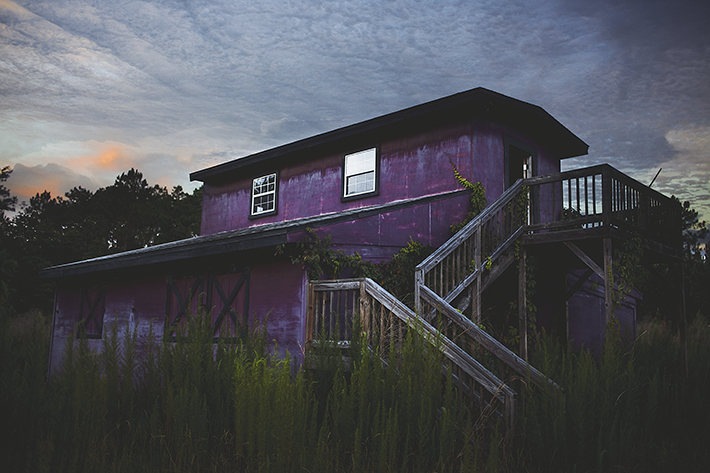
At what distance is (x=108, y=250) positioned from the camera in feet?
121

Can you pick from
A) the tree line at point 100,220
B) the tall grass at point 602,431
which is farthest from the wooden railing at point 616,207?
the tree line at point 100,220

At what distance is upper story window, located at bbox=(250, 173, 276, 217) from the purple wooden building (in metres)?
0.05

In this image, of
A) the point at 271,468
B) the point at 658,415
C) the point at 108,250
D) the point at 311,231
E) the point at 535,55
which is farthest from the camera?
the point at 108,250

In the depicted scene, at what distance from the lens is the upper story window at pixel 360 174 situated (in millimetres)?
13492

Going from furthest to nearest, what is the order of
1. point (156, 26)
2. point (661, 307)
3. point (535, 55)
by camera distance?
point (661, 307) → point (535, 55) → point (156, 26)

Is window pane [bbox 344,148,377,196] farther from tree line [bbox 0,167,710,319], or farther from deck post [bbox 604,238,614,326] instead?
tree line [bbox 0,167,710,319]

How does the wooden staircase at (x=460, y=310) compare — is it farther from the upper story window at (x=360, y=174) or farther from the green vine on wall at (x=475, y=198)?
the upper story window at (x=360, y=174)

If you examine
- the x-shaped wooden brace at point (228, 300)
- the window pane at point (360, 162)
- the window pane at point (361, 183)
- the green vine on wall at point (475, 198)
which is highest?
the window pane at point (360, 162)

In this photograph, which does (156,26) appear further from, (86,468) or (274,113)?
(86,468)

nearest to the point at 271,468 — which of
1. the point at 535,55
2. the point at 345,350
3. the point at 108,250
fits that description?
the point at 345,350

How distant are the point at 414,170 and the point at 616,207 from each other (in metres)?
4.85

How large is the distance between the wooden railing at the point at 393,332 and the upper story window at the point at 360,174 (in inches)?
203

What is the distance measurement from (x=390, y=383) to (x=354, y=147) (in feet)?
34.2

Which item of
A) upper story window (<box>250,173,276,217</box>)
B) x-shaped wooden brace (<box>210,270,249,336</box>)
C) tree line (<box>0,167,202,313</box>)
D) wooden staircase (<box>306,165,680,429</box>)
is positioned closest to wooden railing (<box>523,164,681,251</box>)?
wooden staircase (<box>306,165,680,429</box>)
